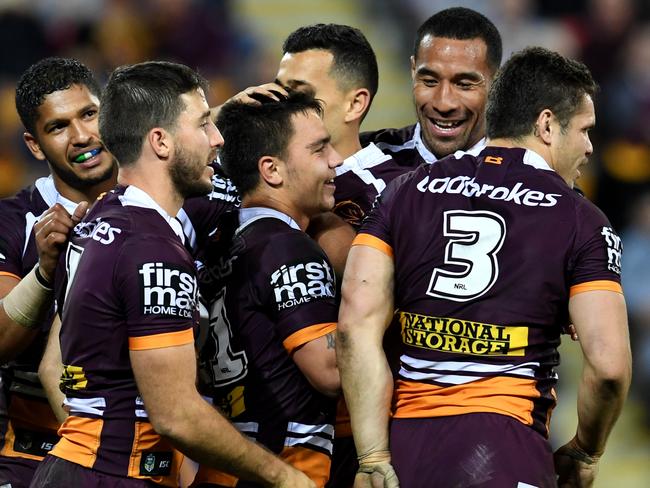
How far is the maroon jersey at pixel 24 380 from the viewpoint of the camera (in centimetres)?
525

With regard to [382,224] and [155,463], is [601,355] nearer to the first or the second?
[382,224]

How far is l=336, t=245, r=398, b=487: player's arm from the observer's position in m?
4.27

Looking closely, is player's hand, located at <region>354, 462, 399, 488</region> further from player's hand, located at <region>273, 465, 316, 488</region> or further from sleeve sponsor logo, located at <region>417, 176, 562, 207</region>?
sleeve sponsor logo, located at <region>417, 176, 562, 207</region>

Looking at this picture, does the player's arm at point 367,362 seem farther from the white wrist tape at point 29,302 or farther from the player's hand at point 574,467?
the white wrist tape at point 29,302

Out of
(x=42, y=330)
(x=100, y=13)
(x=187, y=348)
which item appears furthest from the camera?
(x=100, y=13)

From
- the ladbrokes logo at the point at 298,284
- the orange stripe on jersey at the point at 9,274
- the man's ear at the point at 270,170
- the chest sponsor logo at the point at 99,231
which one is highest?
the man's ear at the point at 270,170

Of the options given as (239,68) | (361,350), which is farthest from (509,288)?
(239,68)

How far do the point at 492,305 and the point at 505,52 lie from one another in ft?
26.8

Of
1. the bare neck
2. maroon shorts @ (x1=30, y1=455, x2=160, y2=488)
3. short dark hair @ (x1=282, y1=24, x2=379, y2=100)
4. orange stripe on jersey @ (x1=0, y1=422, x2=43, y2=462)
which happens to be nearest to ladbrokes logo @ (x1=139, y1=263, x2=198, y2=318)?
the bare neck

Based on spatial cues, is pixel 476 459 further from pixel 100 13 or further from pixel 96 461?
pixel 100 13

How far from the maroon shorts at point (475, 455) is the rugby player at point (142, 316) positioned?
0.42 m

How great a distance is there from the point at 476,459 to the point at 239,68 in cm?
829

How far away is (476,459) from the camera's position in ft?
13.5

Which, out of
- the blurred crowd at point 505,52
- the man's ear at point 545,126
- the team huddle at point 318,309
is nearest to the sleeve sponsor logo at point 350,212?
the team huddle at point 318,309
